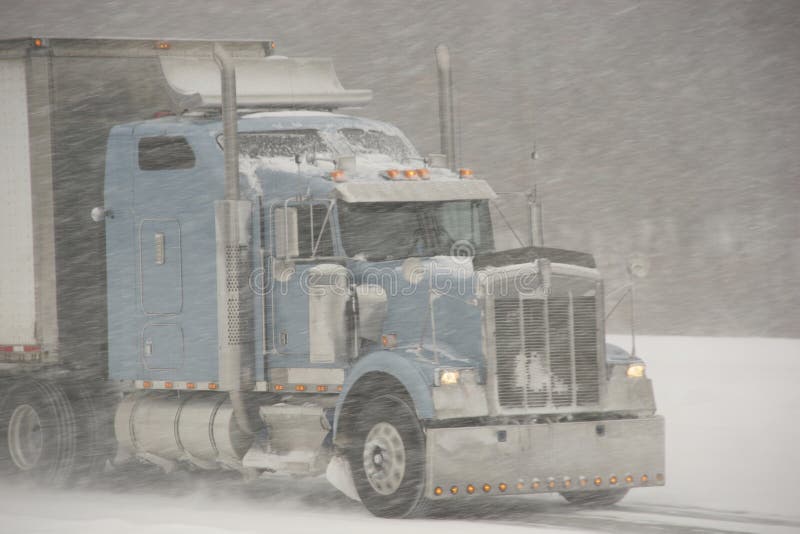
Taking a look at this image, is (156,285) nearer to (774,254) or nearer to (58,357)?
(58,357)

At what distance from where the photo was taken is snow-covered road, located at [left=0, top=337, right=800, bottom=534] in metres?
13.3

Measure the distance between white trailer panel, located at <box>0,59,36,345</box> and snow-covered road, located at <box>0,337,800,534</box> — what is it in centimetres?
182

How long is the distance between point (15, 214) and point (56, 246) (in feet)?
2.17

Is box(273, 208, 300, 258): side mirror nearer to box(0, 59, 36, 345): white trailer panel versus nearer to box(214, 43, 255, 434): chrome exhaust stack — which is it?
box(214, 43, 255, 434): chrome exhaust stack

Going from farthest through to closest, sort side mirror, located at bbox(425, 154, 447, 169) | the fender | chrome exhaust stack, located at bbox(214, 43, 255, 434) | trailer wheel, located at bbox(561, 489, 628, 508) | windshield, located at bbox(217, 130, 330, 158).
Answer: side mirror, located at bbox(425, 154, 447, 169) < windshield, located at bbox(217, 130, 330, 158) < chrome exhaust stack, located at bbox(214, 43, 255, 434) < trailer wheel, located at bbox(561, 489, 628, 508) < the fender

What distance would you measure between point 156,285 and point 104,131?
1985 mm

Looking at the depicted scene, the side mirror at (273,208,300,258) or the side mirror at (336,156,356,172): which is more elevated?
the side mirror at (336,156,356,172)

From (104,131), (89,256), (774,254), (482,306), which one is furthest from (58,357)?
(774,254)

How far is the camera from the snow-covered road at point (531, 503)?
13305 millimetres

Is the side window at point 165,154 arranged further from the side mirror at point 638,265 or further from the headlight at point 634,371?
the headlight at point 634,371

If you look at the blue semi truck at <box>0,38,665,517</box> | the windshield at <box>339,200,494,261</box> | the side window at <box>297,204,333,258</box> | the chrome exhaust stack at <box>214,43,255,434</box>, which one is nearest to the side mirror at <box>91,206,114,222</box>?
the blue semi truck at <box>0,38,665,517</box>

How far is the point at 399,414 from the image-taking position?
45.4 ft

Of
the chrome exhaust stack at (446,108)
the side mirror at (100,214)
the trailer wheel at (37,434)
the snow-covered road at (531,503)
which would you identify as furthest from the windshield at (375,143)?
the trailer wheel at (37,434)

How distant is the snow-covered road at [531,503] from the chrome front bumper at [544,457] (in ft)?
1.04
